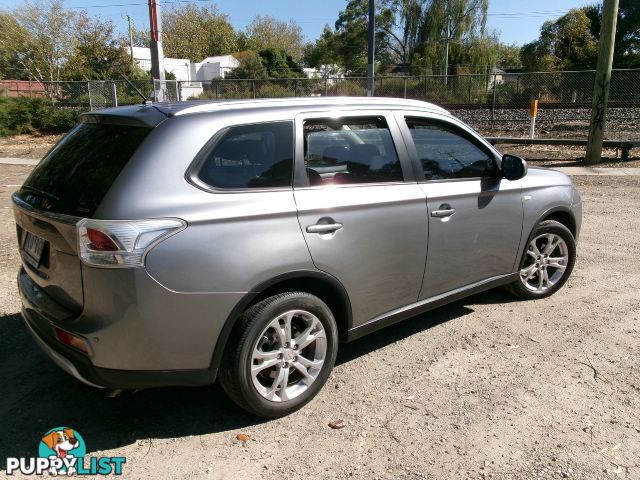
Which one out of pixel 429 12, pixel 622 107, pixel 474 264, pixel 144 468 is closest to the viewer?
pixel 144 468

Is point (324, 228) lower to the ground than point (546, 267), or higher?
higher

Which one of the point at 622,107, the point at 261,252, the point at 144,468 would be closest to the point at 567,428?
the point at 261,252

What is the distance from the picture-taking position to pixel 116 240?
2557 mm

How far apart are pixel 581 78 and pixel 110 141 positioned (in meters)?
23.4

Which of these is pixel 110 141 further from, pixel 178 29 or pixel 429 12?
pixel 178 29

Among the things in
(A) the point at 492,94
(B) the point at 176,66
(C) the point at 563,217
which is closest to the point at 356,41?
(B) the point at 176,66

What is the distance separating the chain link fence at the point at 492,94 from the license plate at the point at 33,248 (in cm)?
1609

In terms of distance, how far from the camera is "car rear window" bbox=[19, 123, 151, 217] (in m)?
2.74

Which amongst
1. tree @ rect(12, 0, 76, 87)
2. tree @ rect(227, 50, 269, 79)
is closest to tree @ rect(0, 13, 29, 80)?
tree @ rect(12, 0, 76, 87)

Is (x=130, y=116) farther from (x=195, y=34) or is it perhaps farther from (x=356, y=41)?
(x=195, y=34)

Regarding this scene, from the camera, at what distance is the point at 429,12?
39688 mm

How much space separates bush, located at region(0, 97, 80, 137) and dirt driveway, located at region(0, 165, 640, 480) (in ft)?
69.1

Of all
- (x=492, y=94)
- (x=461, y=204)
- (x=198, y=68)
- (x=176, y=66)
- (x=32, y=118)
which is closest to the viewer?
(x=461, y=204)

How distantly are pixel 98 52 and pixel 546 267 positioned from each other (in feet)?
147
